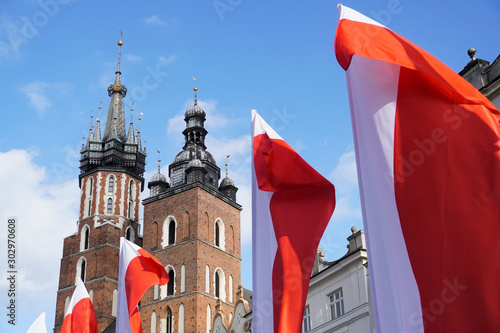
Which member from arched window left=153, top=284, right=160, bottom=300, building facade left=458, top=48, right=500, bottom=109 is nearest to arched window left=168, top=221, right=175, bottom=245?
arched window left=153, top=284, right=160, bottom=300

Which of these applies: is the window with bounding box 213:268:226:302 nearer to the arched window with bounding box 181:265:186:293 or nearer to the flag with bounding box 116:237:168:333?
the arched window with bounding box 181:265:186:293

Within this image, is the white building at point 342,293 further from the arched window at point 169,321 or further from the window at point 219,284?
the window at point 219,284

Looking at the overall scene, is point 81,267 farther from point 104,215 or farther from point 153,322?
point 153,322

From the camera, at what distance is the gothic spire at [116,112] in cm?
6142

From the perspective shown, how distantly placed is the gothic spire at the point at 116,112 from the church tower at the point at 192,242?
1250 centimetres

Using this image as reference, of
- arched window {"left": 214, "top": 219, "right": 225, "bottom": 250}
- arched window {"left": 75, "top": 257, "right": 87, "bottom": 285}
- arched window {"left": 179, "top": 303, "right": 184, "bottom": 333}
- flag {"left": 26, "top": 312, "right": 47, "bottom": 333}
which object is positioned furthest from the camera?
arched window {"left": 75, "top": 257, "right": 87, "bottom": 285}

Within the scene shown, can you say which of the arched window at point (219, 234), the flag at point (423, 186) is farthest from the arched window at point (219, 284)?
the flag at point (423, 186)

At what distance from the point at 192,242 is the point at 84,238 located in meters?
13.4

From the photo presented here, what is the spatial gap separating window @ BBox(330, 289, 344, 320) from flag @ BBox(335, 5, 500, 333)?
50.3 feet

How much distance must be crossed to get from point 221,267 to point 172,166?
988cm

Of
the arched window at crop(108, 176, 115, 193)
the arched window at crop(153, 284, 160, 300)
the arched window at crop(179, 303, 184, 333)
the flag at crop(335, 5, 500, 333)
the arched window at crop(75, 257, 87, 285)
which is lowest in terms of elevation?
A: the flag at crop(335, 5, 500, 333)

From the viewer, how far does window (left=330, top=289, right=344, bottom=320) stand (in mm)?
23047

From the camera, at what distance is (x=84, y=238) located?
53562 mm

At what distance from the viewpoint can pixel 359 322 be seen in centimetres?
2164
